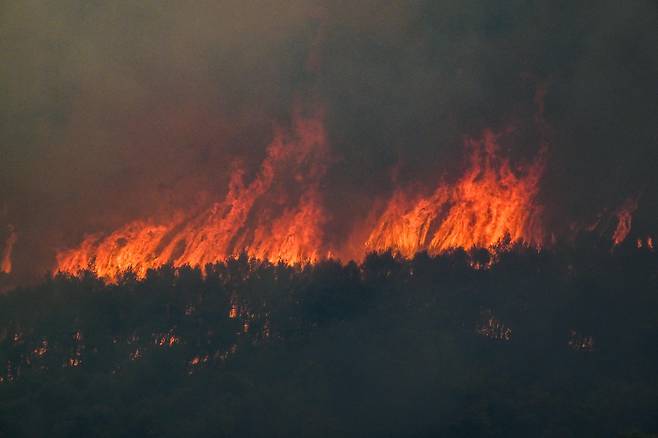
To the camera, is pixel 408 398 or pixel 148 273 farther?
pixel 148 273

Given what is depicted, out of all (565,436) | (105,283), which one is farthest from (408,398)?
(105,283)

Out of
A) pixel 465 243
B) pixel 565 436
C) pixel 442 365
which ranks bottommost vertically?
pixel 565 436

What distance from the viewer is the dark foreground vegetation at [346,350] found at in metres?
43.0

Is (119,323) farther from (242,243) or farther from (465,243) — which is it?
(465,243)

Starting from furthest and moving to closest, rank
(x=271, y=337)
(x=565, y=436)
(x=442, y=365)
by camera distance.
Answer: (x=271, y=337)
(x=442, y=365)
(x=565, y=436)

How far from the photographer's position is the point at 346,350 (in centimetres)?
4781

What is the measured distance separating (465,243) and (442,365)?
8.75 meters

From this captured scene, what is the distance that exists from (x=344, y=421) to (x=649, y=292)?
62.7ft

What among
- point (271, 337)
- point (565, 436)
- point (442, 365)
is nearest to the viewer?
point (565, 436)

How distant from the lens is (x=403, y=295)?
51.1 meters

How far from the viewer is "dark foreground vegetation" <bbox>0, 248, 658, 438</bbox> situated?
43.0 metres

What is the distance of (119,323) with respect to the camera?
50469 mm

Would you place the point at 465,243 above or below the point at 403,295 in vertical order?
above

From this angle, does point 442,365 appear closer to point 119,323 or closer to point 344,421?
point 344,421
